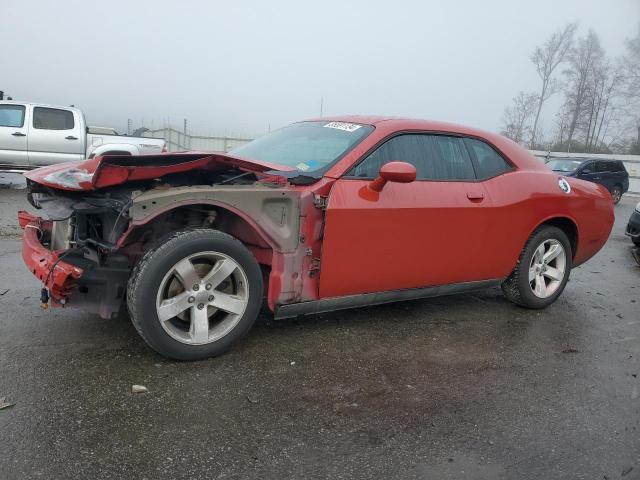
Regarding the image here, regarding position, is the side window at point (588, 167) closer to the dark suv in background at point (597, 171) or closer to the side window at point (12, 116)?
the dark suv in background at point (597, 171)

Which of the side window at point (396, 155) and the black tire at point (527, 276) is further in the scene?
the black tire at point (527, 276)

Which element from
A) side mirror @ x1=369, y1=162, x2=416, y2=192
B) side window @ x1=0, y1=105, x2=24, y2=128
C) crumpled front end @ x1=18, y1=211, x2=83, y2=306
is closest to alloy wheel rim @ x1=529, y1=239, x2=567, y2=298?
side mirror @ x1=369, y1=162, x2=416, y2=192

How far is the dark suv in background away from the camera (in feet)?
57.4

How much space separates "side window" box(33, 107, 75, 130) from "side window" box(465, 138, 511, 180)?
10.0 metres

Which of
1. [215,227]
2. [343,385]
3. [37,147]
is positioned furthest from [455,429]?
[37,147]

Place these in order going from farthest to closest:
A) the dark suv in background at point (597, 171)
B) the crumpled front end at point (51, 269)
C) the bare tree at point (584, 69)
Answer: the bare tree at point (584, 69) → the dark suv in background at point (597, 171) → the crumpled front end at point (51, 269)

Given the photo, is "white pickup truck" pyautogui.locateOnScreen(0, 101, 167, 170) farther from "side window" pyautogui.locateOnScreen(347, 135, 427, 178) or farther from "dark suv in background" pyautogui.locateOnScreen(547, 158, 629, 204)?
"dark suv in background" pyautogui.locateOnScreen(547, 158, 629, 204)

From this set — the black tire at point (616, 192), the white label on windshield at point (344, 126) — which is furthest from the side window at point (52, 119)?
the black tire at point (616, 192)

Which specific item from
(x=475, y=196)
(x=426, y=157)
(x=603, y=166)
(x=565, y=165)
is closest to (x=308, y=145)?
(x=426, y=157)

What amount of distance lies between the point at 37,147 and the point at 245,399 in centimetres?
1063

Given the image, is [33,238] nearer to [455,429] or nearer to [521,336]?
[455,429]

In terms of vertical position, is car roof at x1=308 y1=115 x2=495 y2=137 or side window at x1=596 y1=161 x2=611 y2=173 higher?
car roof at x1=308 y1=115 x2=495 y2=137

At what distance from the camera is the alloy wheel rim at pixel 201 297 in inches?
119

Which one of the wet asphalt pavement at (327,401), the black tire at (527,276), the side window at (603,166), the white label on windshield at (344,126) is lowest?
the wet asphalt pavement at (327,401)
